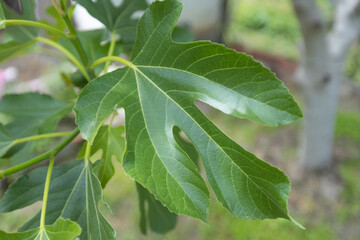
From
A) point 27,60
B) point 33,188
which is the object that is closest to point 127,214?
point 33,188

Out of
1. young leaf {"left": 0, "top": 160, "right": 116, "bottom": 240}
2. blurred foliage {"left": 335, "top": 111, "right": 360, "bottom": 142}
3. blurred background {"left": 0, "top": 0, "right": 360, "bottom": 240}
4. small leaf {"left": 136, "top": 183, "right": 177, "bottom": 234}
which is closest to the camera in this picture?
young leaf {"left": 0, "top": 160, "right": 116, "bottom": 240}

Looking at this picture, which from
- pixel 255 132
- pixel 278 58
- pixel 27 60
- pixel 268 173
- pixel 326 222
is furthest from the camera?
pixel 27 60

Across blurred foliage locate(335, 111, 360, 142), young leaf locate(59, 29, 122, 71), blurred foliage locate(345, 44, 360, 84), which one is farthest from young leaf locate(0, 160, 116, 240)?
blurred foliage locate(345, 44, 360, 84)

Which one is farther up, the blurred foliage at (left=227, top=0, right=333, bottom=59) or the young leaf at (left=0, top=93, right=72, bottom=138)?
the young leaf at (left=0, top=93, right=72, bottom=138)

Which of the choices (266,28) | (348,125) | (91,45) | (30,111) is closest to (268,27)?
(266,28)

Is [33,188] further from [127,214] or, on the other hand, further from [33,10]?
[127,214]

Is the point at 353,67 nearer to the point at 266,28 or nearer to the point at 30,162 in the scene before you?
the point at 266,28

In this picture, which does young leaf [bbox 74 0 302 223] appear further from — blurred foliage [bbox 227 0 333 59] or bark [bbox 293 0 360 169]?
blurred foliage [bbox 227 0 333 59]
